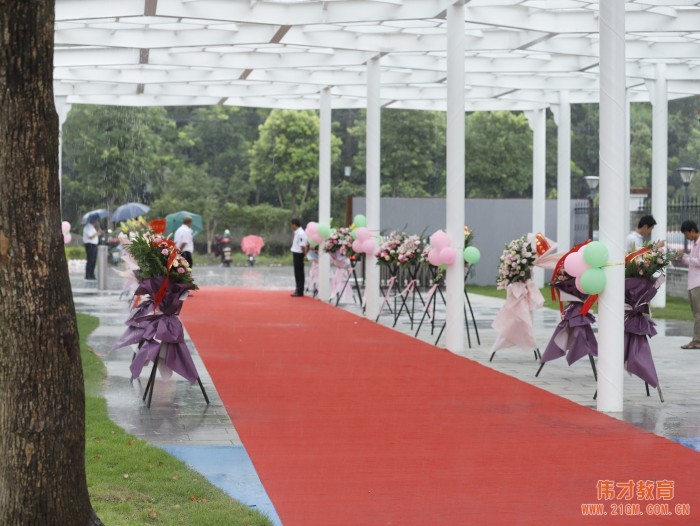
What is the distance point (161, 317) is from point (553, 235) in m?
22.4

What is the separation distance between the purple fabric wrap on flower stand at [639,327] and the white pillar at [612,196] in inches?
21.9

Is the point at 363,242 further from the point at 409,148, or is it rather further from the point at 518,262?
the point at 409,148

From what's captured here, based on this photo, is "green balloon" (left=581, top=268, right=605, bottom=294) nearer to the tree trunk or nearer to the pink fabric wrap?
the pink fabric wrap

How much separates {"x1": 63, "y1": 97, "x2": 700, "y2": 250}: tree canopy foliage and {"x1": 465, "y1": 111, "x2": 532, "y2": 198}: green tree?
0.16ft

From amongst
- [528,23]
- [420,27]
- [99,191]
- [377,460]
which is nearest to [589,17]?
[528,23]

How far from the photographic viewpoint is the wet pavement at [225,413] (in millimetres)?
7906

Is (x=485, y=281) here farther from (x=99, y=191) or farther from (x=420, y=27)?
(x=99, y=191)

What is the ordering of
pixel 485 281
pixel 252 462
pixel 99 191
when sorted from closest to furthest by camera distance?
pixel 252 462 → pixel 485 281 → pixel 99 191

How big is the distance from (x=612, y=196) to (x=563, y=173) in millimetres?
17239

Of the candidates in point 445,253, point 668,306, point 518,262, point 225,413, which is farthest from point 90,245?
point 225,413

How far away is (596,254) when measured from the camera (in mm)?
10219

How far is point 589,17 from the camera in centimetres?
1791

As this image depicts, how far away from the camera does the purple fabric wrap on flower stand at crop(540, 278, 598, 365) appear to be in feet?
38.3

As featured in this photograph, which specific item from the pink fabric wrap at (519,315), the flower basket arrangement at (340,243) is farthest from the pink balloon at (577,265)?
the flower basket arrangement at (340,243)
